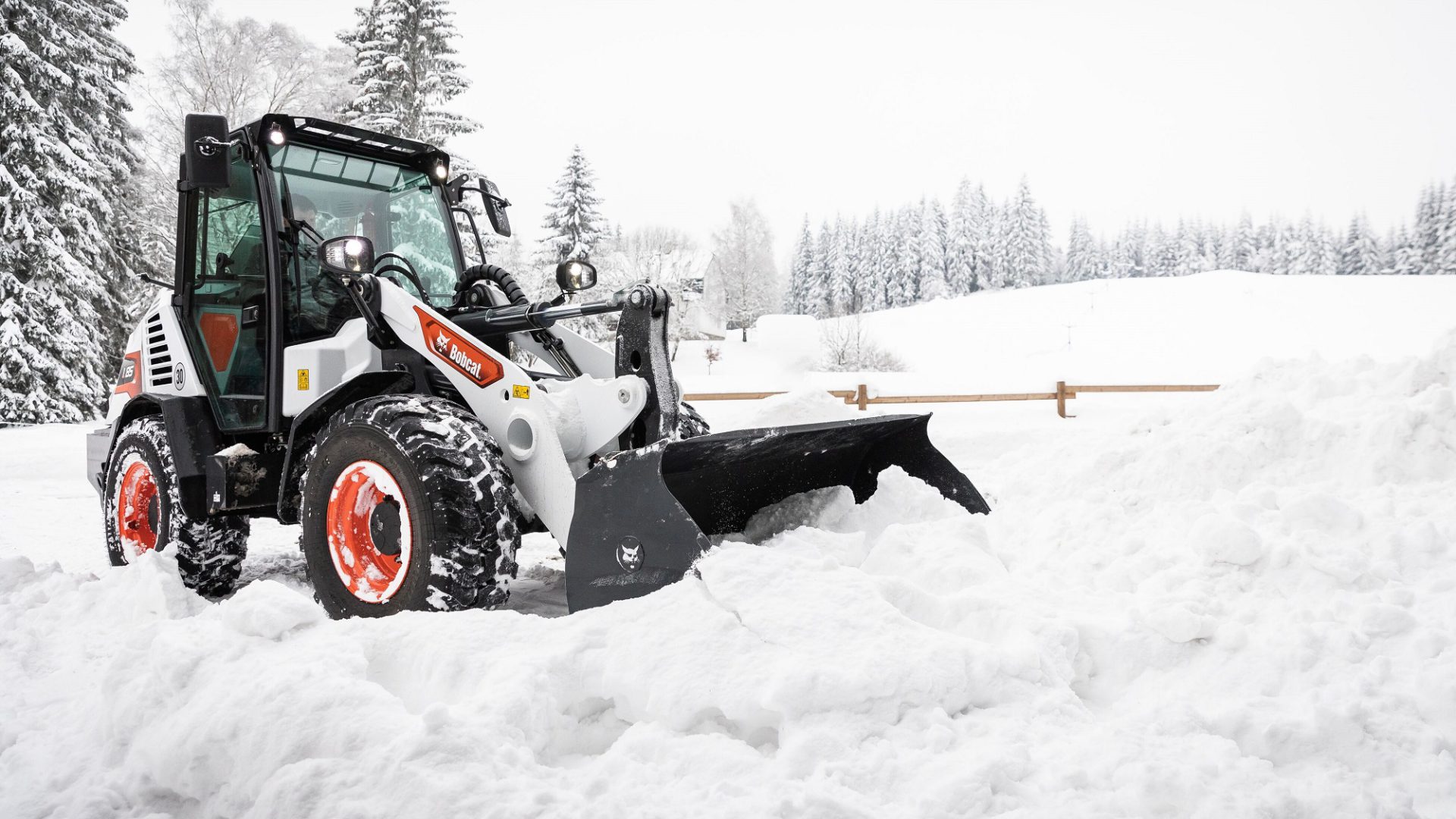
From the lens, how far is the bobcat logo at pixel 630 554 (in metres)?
3.15

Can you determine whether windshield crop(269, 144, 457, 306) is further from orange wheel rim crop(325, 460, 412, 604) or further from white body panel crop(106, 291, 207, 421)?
orange wheel rim crop(325, 460, 412, 604)

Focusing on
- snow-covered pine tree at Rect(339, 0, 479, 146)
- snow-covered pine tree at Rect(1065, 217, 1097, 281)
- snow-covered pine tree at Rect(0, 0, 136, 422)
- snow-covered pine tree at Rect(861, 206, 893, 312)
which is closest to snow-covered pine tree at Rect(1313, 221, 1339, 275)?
snow-covered pine tree at Rect(1065, 217, 1097, 281)

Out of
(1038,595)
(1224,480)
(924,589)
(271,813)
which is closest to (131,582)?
(271,813)

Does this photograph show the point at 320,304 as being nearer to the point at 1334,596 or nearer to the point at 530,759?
the point at 530,759

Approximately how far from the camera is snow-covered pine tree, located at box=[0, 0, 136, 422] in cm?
1711

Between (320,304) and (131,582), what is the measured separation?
1.69 metres

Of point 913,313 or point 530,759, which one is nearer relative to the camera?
point 530,759

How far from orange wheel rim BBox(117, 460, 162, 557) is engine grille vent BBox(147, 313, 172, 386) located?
0.54 metres

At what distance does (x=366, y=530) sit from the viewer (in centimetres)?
381

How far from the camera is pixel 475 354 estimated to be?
12.8 ft

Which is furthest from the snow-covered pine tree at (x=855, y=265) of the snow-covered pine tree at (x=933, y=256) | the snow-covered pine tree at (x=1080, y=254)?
the snow-covered pine tree at (x=1080, y=254)

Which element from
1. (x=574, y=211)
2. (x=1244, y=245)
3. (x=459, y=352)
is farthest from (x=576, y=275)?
(x=1244, y=245)

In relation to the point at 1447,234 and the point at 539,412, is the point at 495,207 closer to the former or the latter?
the point at 539,412

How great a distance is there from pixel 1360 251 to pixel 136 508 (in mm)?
89490
